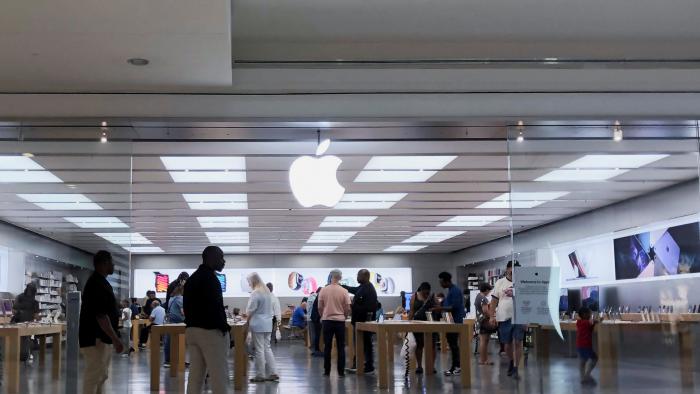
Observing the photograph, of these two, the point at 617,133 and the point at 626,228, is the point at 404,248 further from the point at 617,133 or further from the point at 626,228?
the point at 617,133

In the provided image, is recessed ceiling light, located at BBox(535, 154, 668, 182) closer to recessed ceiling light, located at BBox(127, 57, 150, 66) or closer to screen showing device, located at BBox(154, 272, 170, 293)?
recessed ceiling light, located at BBox(127, 57, 150, 66)

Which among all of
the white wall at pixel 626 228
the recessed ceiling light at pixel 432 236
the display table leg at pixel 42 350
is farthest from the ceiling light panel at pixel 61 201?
the recessed ceiling light at pixel 432 236

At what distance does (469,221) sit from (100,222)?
13393 mm

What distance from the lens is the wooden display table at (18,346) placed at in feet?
24.5

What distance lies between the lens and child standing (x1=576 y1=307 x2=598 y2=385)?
25.7 ft

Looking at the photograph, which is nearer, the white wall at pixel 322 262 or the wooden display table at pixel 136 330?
the wooden display table at pixel 136 330

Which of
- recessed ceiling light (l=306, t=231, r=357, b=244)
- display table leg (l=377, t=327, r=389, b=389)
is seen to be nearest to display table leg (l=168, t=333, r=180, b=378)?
display table leg (l=377, t=327, r=389, b=389)

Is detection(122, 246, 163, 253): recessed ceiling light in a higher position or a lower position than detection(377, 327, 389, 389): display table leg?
higher

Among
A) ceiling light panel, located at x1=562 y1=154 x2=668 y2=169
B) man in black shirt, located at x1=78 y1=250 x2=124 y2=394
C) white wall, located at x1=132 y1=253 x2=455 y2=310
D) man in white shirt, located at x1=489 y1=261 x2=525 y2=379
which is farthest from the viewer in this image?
white wall, located at x1=132 y1=253 x2=455 y2=310

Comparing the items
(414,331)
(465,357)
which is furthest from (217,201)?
(465,357)

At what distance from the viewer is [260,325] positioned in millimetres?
10234

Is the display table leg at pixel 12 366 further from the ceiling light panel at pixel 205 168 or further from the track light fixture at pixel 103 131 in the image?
the ceiling light panel at pixel 205 168

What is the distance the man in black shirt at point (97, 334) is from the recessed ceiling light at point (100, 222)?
1046 millimetres

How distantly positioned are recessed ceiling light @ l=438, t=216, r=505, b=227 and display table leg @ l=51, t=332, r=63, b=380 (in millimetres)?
12720
